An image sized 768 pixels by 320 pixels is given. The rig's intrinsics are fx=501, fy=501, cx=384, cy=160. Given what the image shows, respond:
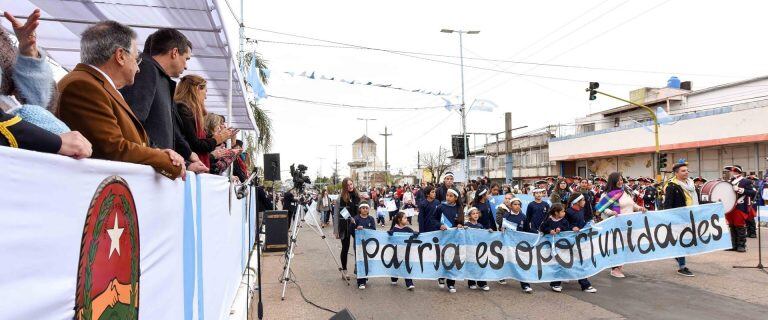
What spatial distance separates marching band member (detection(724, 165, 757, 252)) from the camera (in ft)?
36.4

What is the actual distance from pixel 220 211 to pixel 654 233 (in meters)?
7.57

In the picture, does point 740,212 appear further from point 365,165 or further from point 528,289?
point 365,165

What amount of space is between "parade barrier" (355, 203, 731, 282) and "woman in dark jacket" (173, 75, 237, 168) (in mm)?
4544

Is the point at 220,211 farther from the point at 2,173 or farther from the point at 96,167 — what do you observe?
the point at 2,173

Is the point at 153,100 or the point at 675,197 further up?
the point at 153,100

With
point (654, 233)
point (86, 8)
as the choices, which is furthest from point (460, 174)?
point (86, 8)

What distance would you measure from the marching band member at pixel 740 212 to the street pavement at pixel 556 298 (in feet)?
5.54

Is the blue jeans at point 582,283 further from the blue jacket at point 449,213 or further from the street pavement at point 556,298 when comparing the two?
the blue jacket at point 449,213

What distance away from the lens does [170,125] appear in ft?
10.3

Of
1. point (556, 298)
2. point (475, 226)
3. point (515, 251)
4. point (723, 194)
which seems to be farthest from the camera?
point (723, 194)

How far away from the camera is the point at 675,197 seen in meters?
9.43

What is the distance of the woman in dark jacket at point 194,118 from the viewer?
3.96 m

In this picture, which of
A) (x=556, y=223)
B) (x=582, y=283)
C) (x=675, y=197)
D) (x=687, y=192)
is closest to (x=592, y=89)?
(x=687, y=192)

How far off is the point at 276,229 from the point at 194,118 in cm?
859
